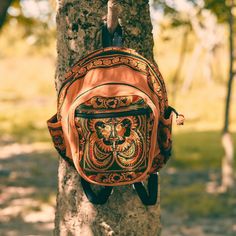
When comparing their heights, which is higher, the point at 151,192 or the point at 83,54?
the point at 83,54

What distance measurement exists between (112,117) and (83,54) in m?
0.49

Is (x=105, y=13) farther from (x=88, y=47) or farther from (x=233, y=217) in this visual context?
(x=233, y=217)

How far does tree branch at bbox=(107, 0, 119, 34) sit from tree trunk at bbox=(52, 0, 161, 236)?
0.55ft

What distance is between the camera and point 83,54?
2.64 meters

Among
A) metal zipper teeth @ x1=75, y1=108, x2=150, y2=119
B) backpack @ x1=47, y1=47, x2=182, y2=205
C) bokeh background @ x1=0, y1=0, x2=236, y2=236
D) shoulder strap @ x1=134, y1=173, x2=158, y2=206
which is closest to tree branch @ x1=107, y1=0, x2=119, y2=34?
backpack @ x1=47, y1=47, x2=182, y2=205

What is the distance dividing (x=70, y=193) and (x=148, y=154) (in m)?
0.56

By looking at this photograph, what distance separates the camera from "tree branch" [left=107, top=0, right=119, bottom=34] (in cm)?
236

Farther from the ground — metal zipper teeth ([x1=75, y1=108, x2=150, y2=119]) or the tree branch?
the tree branch

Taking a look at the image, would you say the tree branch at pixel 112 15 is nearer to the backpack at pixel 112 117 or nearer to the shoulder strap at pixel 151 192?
the backpack at pixel 112 117

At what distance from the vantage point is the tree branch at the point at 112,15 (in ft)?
7.75

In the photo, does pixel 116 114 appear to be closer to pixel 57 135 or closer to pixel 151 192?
pixel 57 135

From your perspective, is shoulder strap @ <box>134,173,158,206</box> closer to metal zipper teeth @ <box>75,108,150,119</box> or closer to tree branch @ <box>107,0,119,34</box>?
metal zipper teeth @ <box>75,108,150,119</box>

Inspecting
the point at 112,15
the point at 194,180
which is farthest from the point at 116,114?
the point at 194,180

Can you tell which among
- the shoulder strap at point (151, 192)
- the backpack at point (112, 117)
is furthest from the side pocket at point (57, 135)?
the shoulder strap at point (151, 192)
